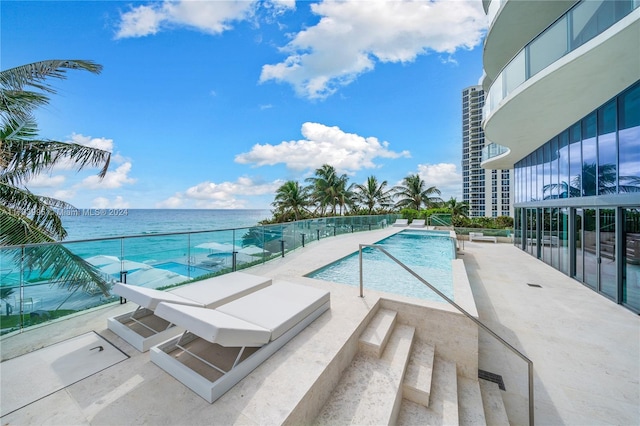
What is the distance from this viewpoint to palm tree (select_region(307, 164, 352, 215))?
2445cm

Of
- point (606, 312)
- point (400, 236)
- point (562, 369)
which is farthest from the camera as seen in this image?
point (400, 236)

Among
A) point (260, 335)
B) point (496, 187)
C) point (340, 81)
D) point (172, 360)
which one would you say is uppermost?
point (340, 81)

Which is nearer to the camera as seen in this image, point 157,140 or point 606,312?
point 606,312

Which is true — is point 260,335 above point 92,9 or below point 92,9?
below

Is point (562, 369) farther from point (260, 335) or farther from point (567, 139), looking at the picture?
point (567, 139)

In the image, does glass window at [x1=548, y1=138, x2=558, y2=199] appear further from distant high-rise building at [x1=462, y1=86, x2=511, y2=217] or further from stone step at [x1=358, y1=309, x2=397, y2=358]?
distant high-rise building at [x1=462, y1=86, x2=511, y2=217]

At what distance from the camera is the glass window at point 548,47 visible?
512cm

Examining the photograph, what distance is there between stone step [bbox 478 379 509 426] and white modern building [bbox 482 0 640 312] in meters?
5.24

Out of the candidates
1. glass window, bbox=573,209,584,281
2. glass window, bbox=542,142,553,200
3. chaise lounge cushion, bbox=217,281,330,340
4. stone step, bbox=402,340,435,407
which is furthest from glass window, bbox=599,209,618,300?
chaise lounge cushion, bbox=217,281,330,340

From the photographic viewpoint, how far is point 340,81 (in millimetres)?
14969

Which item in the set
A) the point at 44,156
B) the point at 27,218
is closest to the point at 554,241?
the point at 27,218

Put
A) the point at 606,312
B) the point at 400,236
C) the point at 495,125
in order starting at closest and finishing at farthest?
the point at 606,312
the point at 495,125
the point at 400,236

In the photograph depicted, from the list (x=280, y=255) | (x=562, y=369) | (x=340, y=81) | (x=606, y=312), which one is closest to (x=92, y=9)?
(x=280, y=255)

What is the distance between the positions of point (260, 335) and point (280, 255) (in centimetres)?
503
